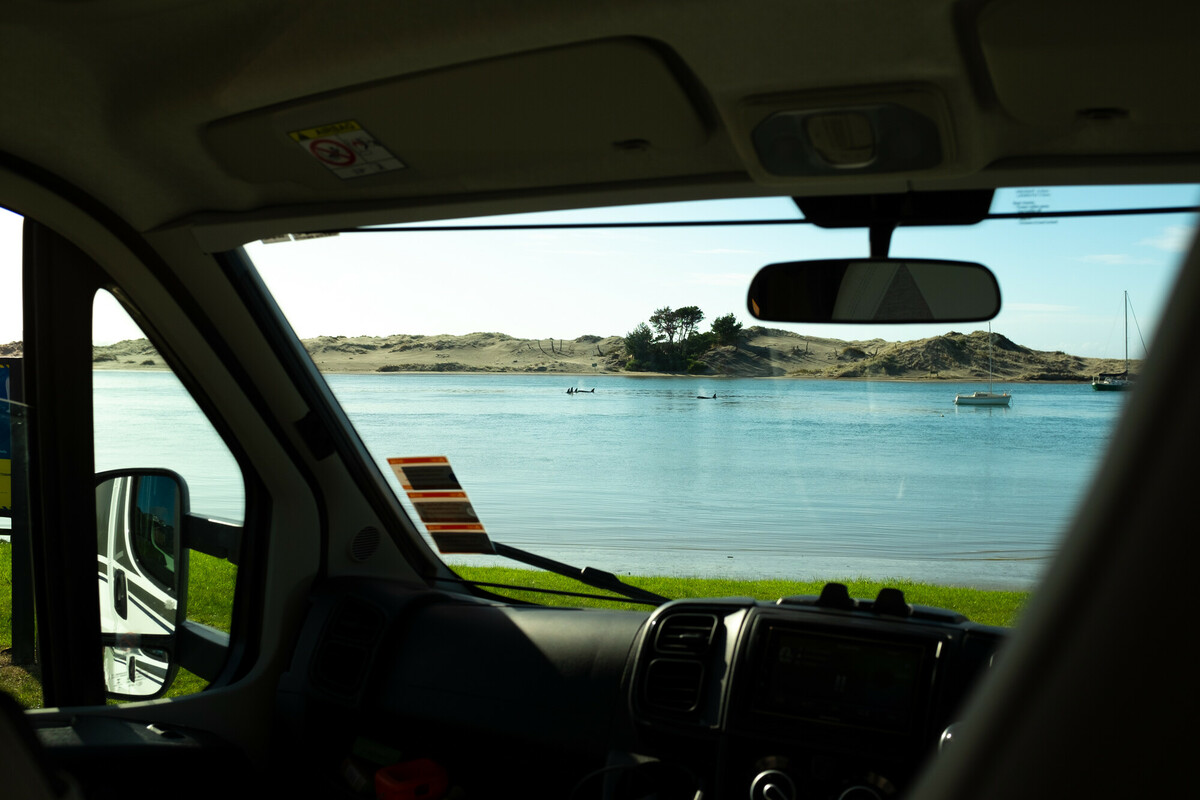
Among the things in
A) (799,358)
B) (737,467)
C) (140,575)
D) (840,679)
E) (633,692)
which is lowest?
(737,467)

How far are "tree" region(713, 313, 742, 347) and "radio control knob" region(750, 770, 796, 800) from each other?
2.09 metres

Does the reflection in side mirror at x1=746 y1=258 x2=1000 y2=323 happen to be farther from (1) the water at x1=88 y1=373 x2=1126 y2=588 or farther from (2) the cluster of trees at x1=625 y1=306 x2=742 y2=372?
(2) the cluster of trees at x1=625 y1=306 x2=742 y2=372

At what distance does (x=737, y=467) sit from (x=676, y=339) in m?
36.8

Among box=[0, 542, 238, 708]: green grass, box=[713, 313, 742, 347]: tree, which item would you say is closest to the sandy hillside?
box=[713, 313, 742, 347]: tree

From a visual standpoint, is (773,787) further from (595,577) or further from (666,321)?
(666,321)

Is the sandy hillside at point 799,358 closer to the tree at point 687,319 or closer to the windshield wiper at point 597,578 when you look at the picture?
the tree at point 687,319

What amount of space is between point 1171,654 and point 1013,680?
2.0 inches

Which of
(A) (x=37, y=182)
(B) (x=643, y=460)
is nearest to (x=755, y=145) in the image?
(A) (x=37, y=182)

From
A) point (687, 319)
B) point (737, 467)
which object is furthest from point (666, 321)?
point (737, 467)

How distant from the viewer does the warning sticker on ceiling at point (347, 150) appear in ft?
8.14

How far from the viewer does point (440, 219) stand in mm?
3041

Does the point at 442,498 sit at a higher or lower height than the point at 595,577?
higher

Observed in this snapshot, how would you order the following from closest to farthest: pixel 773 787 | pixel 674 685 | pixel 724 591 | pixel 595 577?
pixel 773 787 → pixel 674 685 → pixel 595 577 → pixel 724 591

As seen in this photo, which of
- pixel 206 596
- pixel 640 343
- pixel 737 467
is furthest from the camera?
pixel 737 467
